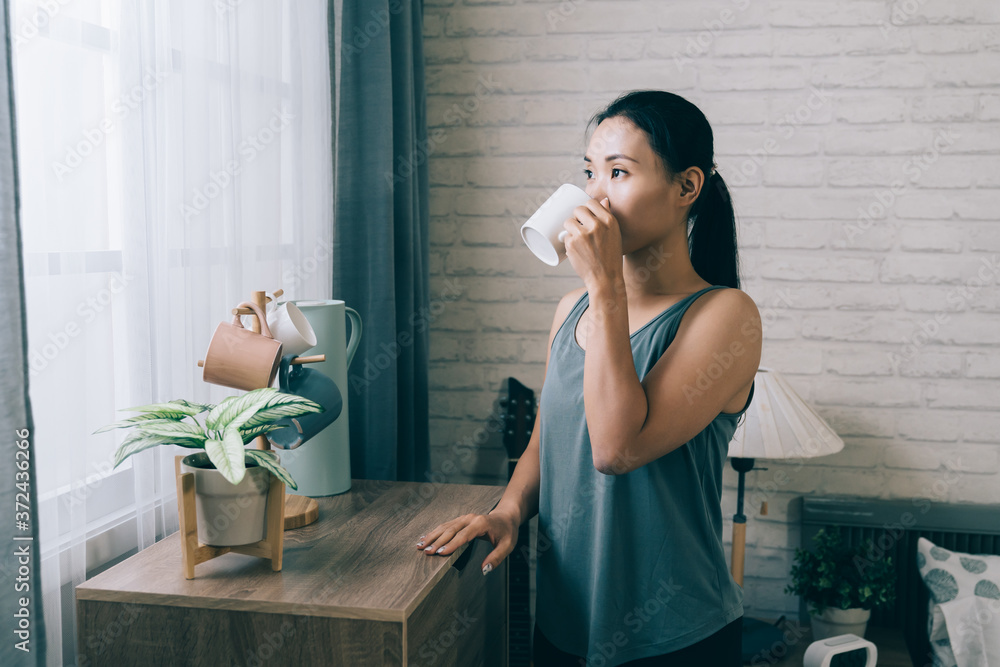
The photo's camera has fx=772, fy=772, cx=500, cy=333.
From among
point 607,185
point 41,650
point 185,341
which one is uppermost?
point 607,185

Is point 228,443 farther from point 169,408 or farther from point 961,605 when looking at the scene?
point 961,605

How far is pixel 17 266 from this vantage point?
0.82m

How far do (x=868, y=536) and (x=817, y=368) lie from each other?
17.3 inches

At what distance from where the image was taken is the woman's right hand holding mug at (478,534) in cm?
103

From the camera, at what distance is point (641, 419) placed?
3.08 ft

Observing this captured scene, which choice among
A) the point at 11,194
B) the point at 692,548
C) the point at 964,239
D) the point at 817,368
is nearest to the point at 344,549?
the point at 692,548

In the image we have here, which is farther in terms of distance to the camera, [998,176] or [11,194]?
[998,176]

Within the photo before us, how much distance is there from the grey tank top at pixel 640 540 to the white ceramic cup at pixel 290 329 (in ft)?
1.19

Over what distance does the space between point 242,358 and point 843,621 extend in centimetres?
145

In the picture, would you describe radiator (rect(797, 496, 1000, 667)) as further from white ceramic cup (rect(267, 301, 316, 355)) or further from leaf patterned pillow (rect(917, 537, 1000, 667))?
white ceramic cup (rect(267, 301, 316, 355))

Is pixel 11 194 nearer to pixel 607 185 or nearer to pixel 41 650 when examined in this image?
pixel 41 650

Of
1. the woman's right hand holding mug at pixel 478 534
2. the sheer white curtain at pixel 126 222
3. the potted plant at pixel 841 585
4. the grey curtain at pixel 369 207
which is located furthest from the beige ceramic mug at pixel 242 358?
the potted plant at pixel 841 585

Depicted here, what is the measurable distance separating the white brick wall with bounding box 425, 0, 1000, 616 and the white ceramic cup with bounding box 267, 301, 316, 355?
3.33 feet

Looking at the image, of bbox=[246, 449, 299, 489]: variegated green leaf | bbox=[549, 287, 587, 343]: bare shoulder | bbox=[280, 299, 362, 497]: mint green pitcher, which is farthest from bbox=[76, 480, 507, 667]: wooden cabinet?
bbox=[549, 287, 587, 343]: bare shoulder
